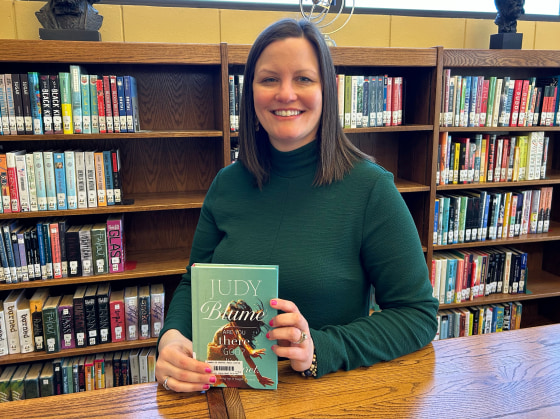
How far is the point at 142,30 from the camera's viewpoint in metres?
2.20

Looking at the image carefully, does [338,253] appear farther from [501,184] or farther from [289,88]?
[501,184]

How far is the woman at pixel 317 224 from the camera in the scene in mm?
932

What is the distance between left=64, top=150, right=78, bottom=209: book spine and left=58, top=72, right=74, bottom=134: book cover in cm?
11

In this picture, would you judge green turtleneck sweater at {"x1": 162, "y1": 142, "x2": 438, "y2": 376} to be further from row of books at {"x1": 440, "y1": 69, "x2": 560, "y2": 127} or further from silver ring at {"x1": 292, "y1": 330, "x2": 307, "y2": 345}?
row of books at {"x1": 440, "y1": 69, "x2": 560, "y2": 127}

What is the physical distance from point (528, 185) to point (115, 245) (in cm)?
232

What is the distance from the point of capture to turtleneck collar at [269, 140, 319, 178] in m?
1.11

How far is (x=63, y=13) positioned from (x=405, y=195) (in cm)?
192

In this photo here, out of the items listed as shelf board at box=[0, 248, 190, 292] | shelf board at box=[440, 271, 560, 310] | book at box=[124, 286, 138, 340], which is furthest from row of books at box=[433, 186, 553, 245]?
book at box=[124, 286, 138, 340]

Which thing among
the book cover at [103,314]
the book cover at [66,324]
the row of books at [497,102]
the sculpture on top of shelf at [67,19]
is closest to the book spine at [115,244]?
the book cover at [103,314]

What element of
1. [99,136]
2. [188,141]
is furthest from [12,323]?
[188,141]

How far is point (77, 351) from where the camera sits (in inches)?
79.2

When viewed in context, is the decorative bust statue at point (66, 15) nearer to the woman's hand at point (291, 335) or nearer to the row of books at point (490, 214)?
the woman's hand at point (291, 335)

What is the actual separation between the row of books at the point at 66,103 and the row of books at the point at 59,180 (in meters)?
0.11

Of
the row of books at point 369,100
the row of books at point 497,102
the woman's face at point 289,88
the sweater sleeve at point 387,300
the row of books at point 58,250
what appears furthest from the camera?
the row of books at point 497,102
